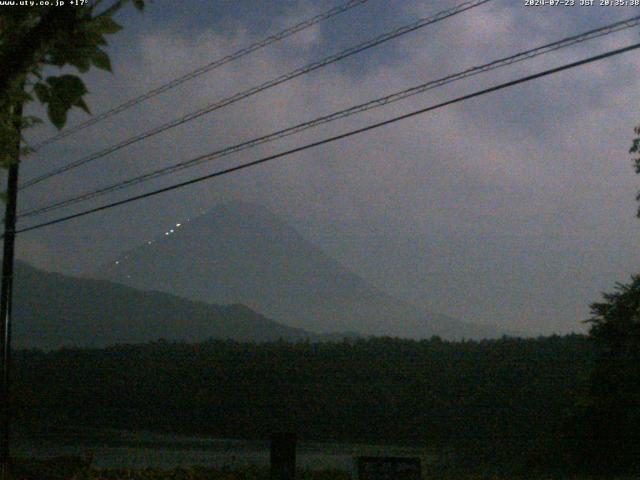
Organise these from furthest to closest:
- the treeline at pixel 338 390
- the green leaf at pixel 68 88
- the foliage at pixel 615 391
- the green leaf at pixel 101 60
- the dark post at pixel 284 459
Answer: the treeline at pixel 338 390, the foliage at pixel 615 391, the dark post at pixel 284 459, the green leaf at pixel 101 60, the green leaf at pixel 68 88

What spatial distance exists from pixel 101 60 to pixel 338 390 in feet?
112

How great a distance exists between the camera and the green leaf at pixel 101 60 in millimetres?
4316

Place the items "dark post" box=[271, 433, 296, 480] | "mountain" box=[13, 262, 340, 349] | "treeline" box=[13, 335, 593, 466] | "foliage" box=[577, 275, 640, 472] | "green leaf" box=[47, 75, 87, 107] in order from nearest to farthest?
"green leaf" box=[47, 75, 87, 107] → "dark post" box=[271, 433, 296, 480] → "foliage" box=[577, 275, 640, 472] → "treeline" box=[13, 335, 593, 466] → "mountain" box=[13, 262, 340, 349]

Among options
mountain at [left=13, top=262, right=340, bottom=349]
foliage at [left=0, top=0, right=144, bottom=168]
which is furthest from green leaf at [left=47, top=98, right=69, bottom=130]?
mountain at [left=13, top=262, right=340, bottom=349]

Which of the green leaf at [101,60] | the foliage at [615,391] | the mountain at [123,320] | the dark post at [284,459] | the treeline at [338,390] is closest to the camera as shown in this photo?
the green leaf at [101,60]

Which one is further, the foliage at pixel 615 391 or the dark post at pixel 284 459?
the foliage at pixel 615 391

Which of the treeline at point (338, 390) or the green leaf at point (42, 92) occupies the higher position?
the green leaf at point (42, 92)

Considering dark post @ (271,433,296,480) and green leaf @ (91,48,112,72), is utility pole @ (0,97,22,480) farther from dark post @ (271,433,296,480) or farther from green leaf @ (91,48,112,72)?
green leaf @ (91,48,112,72)

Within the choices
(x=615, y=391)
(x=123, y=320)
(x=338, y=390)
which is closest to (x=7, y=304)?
(x=615, y=391)

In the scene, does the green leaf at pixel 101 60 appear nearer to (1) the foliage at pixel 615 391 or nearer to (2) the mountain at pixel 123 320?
(1) the foliage at pixel 615 391

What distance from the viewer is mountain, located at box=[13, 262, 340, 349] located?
122m

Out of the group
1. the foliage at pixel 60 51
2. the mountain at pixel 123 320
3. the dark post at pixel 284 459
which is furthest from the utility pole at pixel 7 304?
the mountain at pixel 123 320

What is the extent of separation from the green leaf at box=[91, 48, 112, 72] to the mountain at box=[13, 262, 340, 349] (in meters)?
107

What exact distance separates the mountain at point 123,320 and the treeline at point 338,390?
6711 centimetres
